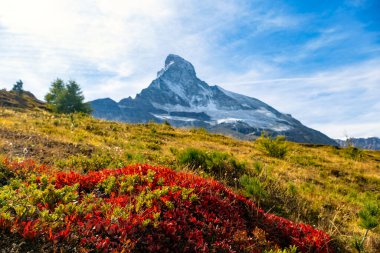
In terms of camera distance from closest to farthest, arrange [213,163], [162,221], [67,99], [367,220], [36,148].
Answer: [162,221]
[367,220]
[36,148]
[213,163]
[67,99]

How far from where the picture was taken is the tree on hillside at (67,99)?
72369 mm

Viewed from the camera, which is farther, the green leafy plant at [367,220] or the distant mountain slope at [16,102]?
the distant mountain slope at [16,102]

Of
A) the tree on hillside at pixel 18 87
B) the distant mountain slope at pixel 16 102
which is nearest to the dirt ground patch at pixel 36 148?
the distant mountain slope at pixel 16 102

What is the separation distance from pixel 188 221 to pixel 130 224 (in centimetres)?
119

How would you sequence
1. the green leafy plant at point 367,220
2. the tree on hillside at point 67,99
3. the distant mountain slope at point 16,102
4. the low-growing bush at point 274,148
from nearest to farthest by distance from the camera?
1. the green leafy plant at point 367,220
2. the low-growing bush at point 274,148
3. the tree on hillside at point 67,99
4. the distant mountain slope at point 16,102

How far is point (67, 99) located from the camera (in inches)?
2872

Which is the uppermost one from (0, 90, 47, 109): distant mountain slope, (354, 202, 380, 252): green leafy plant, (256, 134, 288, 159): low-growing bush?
(0, 90, 47, 109): distant mountain slope

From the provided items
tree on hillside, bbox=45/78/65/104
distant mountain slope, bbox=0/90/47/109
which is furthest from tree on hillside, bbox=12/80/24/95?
tree on hillside, bbox=45/78/65/104

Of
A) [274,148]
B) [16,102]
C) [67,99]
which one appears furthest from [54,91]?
[274,148]

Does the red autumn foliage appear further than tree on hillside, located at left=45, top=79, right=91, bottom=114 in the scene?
No

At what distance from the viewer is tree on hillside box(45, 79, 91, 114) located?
72369mm

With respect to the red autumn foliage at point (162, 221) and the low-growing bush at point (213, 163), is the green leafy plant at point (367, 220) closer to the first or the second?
the red autumn foliage at point (162, 221)

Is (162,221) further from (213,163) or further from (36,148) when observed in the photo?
(213,163)

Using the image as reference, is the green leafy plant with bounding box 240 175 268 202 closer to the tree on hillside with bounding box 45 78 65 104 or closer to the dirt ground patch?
the dirt ground patch
